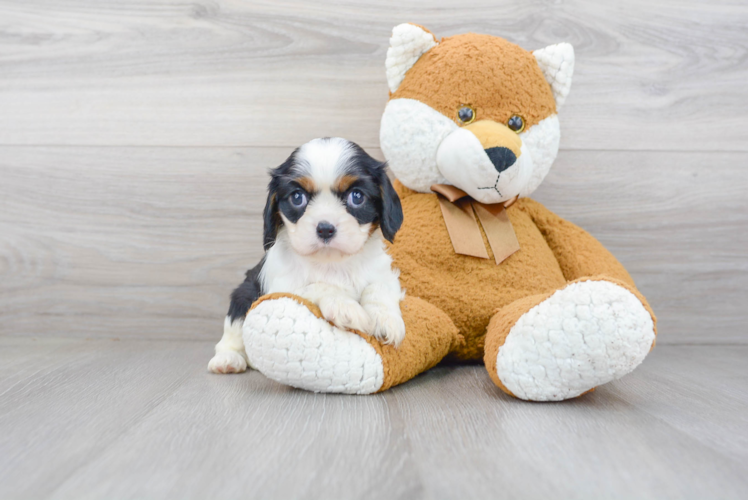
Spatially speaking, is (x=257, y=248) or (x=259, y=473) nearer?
(x=259, y=473)

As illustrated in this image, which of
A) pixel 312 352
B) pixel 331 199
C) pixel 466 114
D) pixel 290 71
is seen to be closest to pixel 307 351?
pixel 312 352

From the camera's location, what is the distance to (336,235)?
1.10 m

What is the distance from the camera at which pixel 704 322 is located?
1837mm

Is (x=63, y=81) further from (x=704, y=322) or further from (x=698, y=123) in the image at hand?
(x=704, y=322)

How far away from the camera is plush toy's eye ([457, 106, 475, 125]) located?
137 centimetres

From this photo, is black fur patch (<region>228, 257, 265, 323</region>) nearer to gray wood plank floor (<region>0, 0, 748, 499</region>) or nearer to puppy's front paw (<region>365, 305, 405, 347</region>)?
puppy's front paw (<region>365, 305, 405, 347</region>)

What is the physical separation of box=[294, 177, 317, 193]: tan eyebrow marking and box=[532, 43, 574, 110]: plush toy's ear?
0.74m

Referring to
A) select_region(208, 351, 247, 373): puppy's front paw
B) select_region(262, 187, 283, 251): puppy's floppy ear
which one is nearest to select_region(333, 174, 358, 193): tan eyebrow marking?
select_region(262, 187, 283, 251): puppy's floppy ear

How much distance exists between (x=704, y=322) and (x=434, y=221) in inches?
43.1

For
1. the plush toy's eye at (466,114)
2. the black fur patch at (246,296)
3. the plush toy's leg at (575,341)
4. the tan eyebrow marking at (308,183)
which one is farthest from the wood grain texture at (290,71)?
the plush toy's leg at (575,341)

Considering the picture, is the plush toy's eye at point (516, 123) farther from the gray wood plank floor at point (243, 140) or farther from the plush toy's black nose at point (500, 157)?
the gray wood plank floor at point (243, 140)

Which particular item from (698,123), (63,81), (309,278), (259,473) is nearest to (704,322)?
(698,123)

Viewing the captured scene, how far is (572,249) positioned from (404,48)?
28.3 inches

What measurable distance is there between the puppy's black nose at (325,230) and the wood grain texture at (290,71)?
0.76 m
